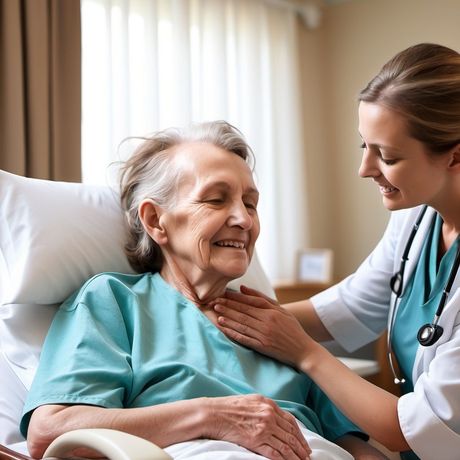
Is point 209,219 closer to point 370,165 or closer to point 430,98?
point 370,165

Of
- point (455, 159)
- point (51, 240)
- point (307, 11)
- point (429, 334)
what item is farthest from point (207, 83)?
point (429, 334)

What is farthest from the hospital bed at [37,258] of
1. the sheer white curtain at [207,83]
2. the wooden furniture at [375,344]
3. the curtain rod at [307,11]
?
the curtain rod at [307,11]

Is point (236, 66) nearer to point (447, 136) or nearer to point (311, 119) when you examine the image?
point (311, 119)

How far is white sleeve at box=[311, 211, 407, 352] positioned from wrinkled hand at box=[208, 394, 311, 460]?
63cm

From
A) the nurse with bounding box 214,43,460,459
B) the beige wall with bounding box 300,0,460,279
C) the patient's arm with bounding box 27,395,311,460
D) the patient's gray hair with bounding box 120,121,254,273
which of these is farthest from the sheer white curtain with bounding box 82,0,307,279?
the patient's arm with bounding box 27,395,311,460

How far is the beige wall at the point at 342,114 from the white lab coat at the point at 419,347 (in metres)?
2.57

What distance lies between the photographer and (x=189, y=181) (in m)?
1.67

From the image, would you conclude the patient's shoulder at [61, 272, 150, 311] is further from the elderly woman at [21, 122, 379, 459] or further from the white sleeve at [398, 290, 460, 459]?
the white sleeve at [398, 290, 460, 459]

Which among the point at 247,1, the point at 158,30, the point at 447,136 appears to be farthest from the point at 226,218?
the point at 247,1

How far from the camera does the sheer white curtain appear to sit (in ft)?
11.2

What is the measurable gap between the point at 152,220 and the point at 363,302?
0.61 meters

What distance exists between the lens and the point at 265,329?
5.17 ft

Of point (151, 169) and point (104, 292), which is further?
point (151, 169)

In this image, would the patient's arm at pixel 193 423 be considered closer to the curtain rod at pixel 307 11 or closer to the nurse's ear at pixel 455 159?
the nurse's ear at pixel 455 159
